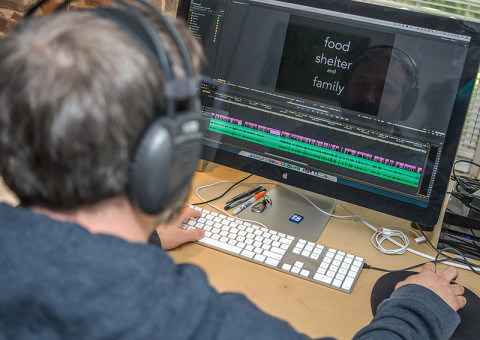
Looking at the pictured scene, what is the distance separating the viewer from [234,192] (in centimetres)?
138

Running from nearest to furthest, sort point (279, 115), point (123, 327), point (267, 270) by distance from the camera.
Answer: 1. point (123, 327)
2. point (267, 270)
3. point (279, 115)

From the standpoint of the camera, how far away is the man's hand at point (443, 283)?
3.20 ft

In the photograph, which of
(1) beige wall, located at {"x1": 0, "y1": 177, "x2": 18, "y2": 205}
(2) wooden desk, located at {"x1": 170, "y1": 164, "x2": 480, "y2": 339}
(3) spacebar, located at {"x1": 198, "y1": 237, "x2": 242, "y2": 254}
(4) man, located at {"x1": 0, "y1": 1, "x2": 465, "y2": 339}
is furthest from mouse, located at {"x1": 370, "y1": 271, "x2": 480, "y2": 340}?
(1) beige wall, located at {"x1": 0, "y1": 177, "x2": 18, "y2": 205}

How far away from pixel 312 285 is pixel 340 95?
1.43 ft

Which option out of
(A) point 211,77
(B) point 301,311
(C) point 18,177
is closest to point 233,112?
(A) point 211,77

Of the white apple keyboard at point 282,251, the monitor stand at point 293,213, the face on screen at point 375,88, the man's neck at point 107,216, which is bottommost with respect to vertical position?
the white apple keyboard at point 282,251

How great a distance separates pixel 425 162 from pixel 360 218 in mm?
259

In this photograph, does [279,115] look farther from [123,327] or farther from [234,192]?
[123,327]

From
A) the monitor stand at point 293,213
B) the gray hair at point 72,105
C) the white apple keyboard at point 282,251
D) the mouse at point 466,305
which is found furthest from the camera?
the monitor stand at point 293,213

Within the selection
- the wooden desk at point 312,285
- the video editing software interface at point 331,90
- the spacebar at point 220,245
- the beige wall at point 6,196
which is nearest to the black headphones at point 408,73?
the video editing software interface at point 331,90

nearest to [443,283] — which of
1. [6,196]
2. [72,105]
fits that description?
[72,105]

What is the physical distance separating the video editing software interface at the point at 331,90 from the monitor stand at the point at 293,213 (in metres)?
0.12

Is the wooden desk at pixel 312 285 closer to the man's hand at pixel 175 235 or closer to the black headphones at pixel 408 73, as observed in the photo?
the man's hand at pixel 175 235

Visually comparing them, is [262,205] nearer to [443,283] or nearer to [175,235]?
[175,235]
